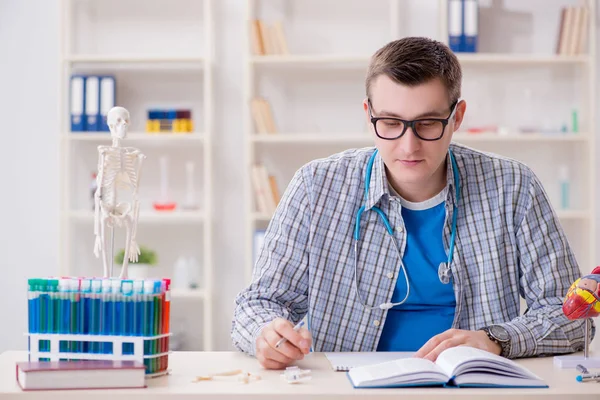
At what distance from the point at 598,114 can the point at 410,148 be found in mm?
2771

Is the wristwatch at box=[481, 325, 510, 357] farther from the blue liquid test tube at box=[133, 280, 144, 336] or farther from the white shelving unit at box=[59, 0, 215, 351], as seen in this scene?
the white shelving unit at box=[59, 0, 215, 351]

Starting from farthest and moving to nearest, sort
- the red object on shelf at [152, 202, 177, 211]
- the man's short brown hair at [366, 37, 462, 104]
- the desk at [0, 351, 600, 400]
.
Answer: the red object on shelf at [152, 202, 177, 211], the man's short brown hair at [366, 37, 462, 104], the desk at [0, 351, 600, 400]

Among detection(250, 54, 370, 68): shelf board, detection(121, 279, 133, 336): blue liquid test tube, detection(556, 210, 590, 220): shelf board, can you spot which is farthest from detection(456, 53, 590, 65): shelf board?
detection(121, 279, 133, 336): blue liquid test tube

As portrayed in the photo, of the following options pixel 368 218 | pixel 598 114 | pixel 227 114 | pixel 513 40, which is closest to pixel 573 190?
pixel 598 114

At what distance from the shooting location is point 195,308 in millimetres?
4180

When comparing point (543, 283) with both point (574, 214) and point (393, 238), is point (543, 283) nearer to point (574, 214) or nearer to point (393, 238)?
point (393, 238)

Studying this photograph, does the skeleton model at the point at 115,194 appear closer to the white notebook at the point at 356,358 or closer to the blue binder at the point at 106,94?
the white notebook at the point at 356,358

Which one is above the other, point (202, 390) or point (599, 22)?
point (599, 22)

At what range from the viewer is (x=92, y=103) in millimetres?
3969

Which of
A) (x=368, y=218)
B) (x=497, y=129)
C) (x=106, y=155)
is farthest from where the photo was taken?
(x=497, y=129)

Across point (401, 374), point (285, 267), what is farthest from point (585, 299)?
point (285, 267)

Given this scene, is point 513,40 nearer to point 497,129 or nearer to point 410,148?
point 497,129

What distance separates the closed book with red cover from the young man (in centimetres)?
47

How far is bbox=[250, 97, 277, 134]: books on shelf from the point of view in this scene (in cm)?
393
